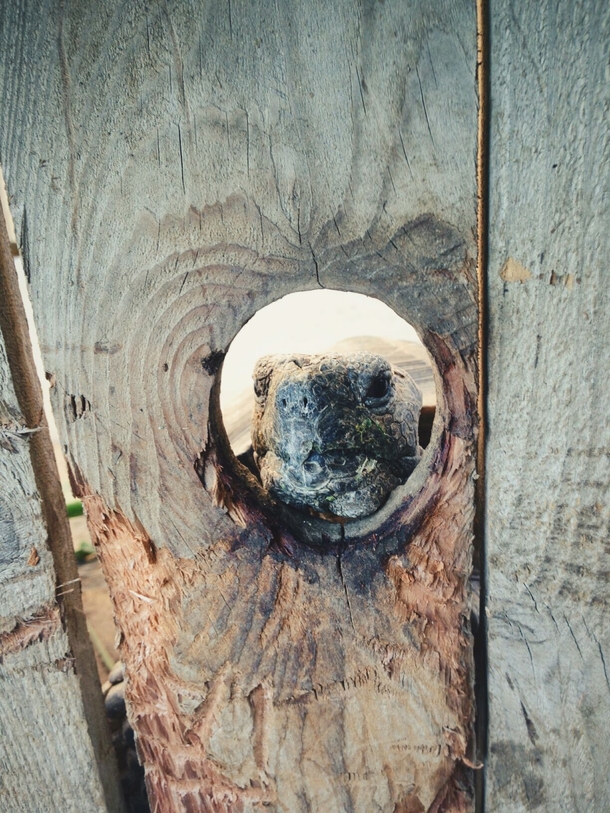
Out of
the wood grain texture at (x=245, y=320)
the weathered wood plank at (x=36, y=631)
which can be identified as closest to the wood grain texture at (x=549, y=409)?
the wood grain texture at (x=245, y=320)

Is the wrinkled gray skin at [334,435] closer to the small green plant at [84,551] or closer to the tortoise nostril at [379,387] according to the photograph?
the tortoise nostril at [379,387]

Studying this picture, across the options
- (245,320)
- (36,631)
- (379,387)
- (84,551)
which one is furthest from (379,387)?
(84,551)

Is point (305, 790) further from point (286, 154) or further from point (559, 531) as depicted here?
point (286, 154)

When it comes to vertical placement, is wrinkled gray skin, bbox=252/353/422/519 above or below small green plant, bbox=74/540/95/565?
above

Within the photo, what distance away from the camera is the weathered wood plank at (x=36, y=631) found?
1039mm

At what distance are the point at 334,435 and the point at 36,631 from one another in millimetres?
831

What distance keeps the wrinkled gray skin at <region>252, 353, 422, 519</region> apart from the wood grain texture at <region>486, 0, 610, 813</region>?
548mm

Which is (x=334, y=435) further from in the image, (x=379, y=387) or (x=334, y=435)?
(x=379, y=387)

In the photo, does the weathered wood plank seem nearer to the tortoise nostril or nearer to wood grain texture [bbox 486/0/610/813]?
wood grain texture [bbox 486/0/610/813]

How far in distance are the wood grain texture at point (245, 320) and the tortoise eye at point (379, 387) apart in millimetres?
665

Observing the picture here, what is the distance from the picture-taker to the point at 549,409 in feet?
2.81

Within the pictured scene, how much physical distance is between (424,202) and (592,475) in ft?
1.48

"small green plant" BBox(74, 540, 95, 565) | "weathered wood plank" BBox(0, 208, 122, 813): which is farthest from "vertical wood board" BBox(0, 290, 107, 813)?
"small green plant" BBox(74, 540, 95, 565)

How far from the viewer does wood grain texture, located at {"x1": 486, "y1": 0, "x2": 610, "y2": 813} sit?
73cm
